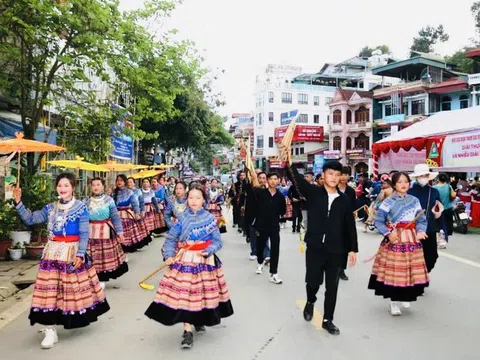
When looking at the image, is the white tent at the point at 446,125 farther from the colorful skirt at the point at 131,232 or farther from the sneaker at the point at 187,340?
the sneaker at the point at 187,340

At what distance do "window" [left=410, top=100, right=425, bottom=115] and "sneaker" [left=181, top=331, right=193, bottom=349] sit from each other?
3779 centimetres

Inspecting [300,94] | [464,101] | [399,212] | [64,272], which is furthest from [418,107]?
[64,272]

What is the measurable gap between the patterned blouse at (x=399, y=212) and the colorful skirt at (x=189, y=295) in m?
2.28

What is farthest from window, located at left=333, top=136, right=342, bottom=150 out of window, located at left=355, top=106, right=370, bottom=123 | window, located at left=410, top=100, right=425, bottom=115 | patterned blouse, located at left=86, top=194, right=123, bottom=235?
patterned blouse, located at left=86, top=194, right=123, bottom=235

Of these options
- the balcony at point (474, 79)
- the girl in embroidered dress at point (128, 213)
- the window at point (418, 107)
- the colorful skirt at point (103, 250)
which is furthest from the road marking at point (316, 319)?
the window at point (418, 107)

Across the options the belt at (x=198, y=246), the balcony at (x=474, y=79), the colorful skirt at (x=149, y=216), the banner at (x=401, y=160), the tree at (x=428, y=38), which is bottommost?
the colorful skirt at (x=149, y=216)

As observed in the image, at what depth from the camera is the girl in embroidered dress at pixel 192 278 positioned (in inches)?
179

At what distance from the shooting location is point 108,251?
283 inches

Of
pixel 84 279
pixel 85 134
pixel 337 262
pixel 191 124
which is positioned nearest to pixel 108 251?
pixel 84 279

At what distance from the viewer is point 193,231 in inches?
187

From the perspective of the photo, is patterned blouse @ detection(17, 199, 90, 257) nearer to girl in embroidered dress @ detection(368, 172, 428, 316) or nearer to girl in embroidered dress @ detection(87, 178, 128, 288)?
girl in embroidered dress @ detection(87, 178, 128, 288)

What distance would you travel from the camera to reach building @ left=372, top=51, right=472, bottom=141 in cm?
3625

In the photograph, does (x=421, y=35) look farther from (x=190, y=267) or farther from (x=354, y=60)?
(x=190, y=267)

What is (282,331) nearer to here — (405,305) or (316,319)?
(316,319)
